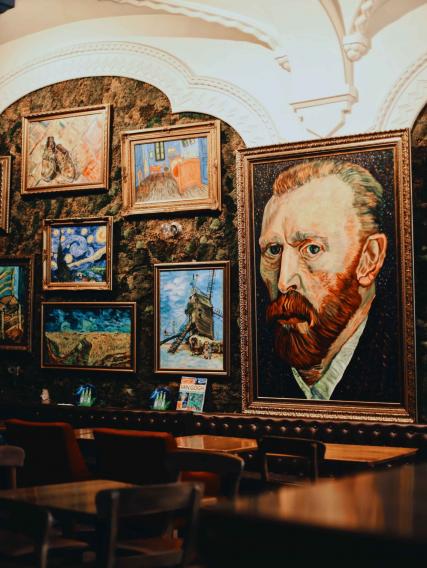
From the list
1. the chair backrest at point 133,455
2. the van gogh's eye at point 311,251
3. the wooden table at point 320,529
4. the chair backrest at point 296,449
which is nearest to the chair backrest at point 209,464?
the chair backrest at point 296,449

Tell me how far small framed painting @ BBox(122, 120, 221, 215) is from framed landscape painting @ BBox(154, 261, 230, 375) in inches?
22.3

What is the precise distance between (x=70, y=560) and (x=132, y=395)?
3.18 meters

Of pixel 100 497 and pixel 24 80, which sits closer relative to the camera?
pixel 100 497

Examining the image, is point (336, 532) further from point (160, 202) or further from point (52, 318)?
point (52, 318)

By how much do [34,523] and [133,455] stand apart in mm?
2493

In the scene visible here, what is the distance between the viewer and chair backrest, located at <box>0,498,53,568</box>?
331 cm

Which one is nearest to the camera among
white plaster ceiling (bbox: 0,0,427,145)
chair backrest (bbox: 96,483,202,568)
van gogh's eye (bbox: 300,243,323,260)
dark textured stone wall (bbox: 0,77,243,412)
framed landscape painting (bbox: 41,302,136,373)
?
chair backrest (bbox: 96,483,202,568)

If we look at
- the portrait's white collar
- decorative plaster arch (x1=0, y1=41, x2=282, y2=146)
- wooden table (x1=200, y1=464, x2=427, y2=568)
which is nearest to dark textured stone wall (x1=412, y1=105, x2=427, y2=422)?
the portrait's white collar

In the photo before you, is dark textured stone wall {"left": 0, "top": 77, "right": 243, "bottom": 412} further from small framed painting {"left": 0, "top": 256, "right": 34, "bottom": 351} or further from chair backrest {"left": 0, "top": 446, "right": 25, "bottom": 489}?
chair backrest {"left": 0, "top": 446, "right": 25, "bottom": 489}

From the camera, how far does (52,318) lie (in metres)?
8.38

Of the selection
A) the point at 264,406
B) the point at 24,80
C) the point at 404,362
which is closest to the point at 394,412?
the point at 404,362

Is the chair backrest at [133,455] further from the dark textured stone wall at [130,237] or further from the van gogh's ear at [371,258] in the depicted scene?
the van gogh's ear at [371,258]

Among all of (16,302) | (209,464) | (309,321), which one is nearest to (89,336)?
(16,302)

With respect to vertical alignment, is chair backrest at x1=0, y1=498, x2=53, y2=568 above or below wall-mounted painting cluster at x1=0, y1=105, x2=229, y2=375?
below
